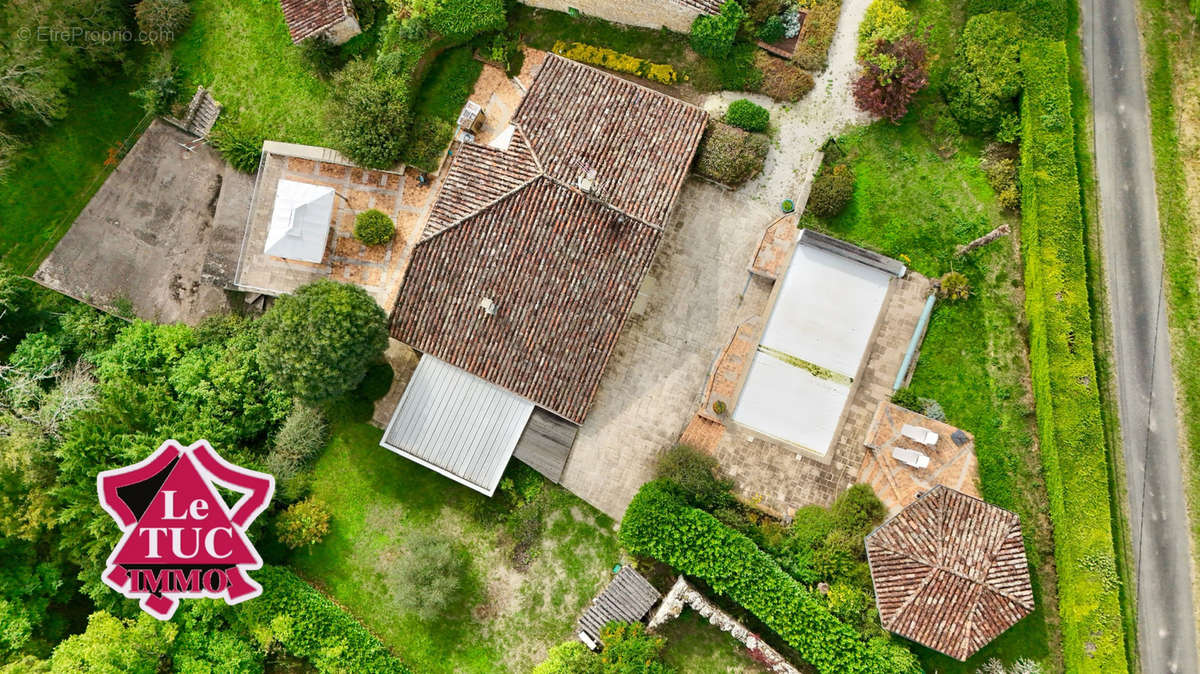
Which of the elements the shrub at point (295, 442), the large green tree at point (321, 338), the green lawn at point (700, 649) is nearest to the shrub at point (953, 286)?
the green lawn at point (700, 649)

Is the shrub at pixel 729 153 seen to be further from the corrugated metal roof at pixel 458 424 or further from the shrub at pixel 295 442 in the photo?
the shrub at pixel 295 442

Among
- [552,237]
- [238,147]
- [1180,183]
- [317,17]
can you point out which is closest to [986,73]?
[1180,183]

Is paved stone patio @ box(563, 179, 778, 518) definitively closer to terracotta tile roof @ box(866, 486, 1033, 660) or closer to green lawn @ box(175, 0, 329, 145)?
terracotta tile roof @ box(866, 486, 1033, 660)

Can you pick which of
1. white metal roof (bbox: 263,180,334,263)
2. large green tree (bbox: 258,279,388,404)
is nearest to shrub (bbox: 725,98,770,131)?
large green tree (bbox: 258,279,388,404)

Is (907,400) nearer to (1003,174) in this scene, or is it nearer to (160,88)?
(1003,174)

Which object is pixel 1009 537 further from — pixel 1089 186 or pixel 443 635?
pixel 443 635

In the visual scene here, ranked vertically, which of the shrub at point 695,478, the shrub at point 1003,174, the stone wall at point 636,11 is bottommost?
the shrub at point 695,478
